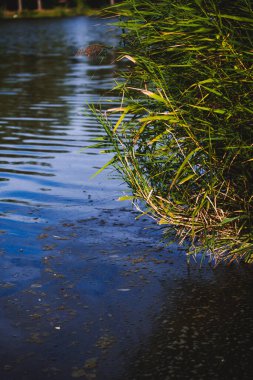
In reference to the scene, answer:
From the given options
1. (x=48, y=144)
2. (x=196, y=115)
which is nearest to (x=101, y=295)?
(x=196, y=115)

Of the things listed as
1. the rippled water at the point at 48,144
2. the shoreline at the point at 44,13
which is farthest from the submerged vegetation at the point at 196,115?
the shoreline at the point at 44,13

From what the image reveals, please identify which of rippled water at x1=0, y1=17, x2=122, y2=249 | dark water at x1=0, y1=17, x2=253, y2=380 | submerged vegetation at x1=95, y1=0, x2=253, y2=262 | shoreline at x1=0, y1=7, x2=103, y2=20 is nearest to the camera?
dark water at x1=0, y1=17, x2=253, y2=380

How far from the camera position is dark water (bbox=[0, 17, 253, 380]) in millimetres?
5148

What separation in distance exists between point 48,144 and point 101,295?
7.36 metres

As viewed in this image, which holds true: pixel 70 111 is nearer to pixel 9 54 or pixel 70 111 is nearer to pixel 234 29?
pixel 234 29

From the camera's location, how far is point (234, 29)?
6.31 metres

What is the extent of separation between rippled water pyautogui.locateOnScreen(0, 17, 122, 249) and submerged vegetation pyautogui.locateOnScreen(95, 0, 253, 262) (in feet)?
1.60

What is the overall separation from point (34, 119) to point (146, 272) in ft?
32.7

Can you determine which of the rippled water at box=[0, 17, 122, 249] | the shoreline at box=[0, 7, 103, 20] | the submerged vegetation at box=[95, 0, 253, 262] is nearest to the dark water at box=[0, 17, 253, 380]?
the rippled water at box=[0, 17, 122, 249]

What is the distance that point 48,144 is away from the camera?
Answer: 44.1ft

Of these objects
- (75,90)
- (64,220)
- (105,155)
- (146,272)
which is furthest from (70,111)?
(146,272)

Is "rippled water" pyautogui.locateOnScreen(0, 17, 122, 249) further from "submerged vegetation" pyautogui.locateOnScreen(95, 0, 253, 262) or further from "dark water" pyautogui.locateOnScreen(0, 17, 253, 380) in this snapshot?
"submerged vegetation" pyautogui.locateOnScreen(95, 0, 253, 262)

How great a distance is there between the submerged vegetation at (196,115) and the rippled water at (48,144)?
0.49 metres

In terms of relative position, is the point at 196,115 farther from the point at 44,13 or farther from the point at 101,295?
the point at 44,13
